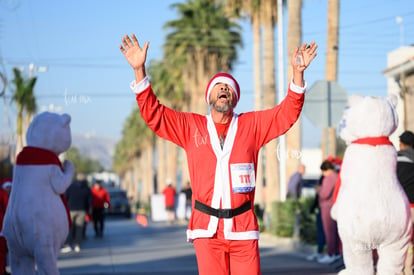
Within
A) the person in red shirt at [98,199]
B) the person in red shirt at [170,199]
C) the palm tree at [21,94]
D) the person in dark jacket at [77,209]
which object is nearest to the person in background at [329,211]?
the person in dark jacket at [77,209]

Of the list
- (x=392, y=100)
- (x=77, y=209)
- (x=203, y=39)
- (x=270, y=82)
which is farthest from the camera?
(x=203, y=39)

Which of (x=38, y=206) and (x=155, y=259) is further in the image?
(x=155, y=259)

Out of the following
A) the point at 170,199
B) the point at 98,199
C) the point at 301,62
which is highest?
the point at 301,62

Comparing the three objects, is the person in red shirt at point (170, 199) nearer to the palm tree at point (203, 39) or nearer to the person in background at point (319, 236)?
the palm tree at point (203, 39)

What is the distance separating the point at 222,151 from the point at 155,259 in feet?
33.5

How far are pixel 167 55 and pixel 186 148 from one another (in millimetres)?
43147

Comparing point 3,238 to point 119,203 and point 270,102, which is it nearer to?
point 270,102

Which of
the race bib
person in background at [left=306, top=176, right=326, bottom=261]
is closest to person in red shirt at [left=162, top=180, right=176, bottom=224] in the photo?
person in background at [left=306, top=176, right=326, bottom=261]

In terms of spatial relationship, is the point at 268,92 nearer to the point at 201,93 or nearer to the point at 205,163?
the point at 201,93

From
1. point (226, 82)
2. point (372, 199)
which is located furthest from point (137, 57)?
point (372, 199)

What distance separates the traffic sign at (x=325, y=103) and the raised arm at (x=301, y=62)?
9486 millimetres

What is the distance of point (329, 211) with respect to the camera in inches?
558

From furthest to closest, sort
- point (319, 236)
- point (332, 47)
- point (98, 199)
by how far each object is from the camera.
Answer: point (98, 199), point (332, 47), point (319, 236)

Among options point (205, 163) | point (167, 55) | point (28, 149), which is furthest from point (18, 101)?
point (205, 163)
